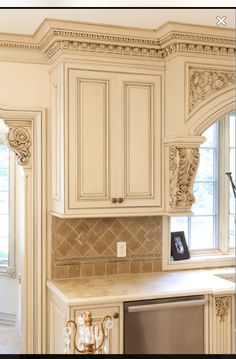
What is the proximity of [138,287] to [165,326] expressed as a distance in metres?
0.16

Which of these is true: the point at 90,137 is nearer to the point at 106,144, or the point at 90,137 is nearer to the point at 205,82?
the point at 106,144

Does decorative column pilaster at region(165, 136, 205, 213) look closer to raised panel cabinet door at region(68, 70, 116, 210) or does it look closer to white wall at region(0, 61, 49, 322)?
raised panel cabinet door at region(68, 70, 116, 210)

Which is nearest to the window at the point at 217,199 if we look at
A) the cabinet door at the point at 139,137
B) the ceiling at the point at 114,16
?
the ceiling at the point at 114,16

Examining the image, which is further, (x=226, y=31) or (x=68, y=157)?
(x=68, y=157)

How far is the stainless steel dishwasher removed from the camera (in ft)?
2.73

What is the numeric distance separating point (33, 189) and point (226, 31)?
51 centimetres

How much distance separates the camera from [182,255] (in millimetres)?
867

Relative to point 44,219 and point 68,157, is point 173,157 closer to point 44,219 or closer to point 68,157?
point 68,157

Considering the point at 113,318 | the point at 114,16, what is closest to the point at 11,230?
the point at 113,318

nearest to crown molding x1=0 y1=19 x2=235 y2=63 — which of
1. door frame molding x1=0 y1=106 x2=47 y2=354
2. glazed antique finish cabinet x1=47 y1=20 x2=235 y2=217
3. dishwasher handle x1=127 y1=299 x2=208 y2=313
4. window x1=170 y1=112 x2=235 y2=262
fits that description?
glazed antique finish cabinet x1=47 y1=20 x2=235 y2=217

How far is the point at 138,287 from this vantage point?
98cm

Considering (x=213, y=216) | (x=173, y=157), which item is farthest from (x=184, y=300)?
(x=173, y=157)

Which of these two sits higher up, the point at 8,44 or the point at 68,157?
the point at 8,44

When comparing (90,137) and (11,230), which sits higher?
(90,137)
